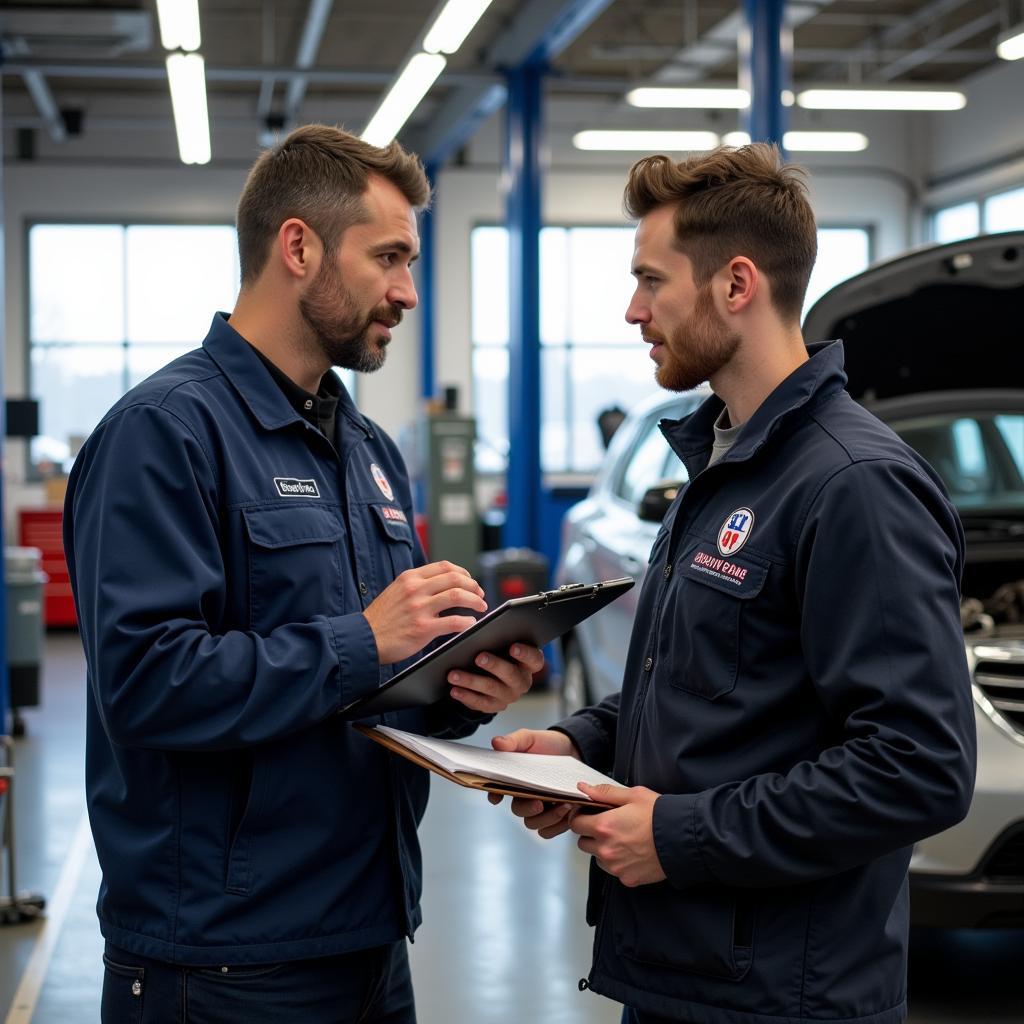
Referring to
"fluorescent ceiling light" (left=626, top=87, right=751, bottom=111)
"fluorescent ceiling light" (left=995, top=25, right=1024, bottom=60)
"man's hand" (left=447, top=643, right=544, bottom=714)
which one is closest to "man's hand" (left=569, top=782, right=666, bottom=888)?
"man's hand" (left=447, top=643, right=544, bottom=714)

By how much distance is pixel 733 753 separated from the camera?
165 cm

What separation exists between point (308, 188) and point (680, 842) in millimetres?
1050

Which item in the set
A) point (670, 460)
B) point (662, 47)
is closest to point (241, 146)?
point (662, 47)

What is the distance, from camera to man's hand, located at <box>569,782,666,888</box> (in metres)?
1.62

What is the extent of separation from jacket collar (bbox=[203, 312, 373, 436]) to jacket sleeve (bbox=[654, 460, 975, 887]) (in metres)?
0.76

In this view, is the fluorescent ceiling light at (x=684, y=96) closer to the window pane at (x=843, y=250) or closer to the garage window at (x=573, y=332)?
the garage window at (x=573, y=332)

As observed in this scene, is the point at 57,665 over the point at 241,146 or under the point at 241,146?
under

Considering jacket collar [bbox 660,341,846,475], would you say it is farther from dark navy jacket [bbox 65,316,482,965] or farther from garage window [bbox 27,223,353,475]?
garage window [bbox 27,223,353,475]

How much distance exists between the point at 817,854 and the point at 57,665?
9659 millimetres

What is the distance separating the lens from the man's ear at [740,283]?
1779mm

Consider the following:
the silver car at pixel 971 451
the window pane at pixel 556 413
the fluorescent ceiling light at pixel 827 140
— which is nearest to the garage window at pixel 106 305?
the window pane at pixel 556 413

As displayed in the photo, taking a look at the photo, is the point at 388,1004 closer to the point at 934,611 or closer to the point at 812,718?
the point at 812,718

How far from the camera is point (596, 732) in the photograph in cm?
208

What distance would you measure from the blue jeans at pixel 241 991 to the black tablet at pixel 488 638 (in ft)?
1.16
